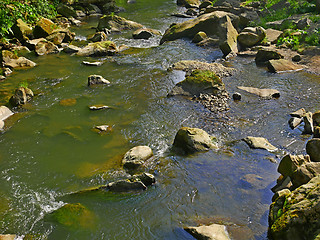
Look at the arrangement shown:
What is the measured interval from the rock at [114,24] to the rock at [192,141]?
14720 millimetres

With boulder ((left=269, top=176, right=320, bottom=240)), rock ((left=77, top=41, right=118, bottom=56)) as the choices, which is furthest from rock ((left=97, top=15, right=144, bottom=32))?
boulder ((left=269, top=176, right=320, bottom=240))

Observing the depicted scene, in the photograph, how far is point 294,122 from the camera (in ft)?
27.8

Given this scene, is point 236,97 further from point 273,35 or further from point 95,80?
point 273,35

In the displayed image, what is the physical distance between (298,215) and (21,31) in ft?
55.3

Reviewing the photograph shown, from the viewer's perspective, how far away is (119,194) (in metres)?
6.06

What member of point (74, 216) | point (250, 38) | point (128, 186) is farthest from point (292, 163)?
point (250, 38)

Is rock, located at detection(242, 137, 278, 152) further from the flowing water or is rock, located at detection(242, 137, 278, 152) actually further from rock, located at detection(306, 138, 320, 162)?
rock, located at detection(306, 138, 320, 162)

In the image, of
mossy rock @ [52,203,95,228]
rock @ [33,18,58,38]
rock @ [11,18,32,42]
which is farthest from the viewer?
rock @ [33,18,58,38]

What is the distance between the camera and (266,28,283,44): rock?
15.7m

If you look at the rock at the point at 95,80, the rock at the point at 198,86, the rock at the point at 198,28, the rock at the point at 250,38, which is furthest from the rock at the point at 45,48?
the rock at the point at 250,38

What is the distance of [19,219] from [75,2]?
967 inches

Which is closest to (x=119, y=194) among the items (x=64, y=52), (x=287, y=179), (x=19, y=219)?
(x=19, y=219)

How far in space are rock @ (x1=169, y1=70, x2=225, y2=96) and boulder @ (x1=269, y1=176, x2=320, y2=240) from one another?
246 inches

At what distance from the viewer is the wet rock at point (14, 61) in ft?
43.9
